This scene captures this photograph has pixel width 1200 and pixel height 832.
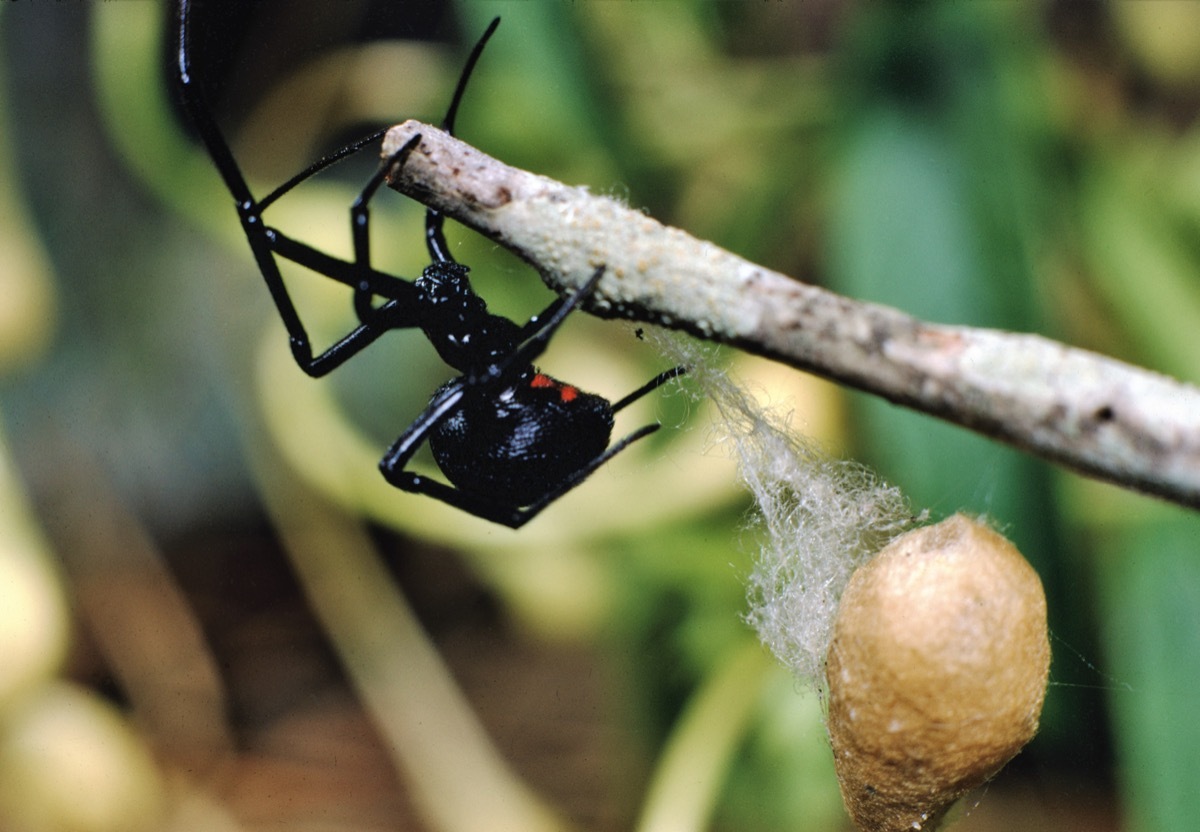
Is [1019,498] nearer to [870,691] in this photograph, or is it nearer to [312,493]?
[870,691]

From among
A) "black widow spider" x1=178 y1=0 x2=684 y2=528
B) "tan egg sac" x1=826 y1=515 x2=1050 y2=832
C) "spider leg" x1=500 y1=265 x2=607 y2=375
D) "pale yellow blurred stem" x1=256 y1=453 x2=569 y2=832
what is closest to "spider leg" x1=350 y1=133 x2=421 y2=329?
"black widow spider" x1=178 y1=0 x2=684 y2=528

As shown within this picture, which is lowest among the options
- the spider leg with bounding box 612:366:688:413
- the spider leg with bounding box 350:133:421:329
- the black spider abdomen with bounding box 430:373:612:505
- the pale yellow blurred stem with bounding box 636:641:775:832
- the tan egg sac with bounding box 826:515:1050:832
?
the pale yellow blurred stem with bounding box 636:641:775:832

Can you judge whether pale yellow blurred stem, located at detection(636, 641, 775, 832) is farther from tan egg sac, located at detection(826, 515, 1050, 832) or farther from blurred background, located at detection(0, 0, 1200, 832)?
tan egg sac, located at detection(826, 515, 1050, 832)

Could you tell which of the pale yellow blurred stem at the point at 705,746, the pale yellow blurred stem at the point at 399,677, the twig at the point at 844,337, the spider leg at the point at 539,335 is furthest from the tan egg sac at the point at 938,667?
the pale yellow blurred stem at the point at 399,677

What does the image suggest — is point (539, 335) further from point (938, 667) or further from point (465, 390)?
point (938, 667)

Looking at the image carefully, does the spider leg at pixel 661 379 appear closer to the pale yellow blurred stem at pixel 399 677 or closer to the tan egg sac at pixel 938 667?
the tan egg sac at pixel 938 667

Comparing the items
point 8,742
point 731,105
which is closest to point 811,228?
point 731,105

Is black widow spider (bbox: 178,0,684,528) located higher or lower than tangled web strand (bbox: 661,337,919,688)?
higher

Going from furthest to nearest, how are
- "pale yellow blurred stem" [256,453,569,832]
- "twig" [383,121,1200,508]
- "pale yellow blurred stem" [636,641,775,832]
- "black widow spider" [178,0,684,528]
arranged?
"pale yellow blurred stem" [256,453,569,832] → "pale yellow blurred stem" [636,641,775,832] → "black widow spider" [178,0,684,528] → "twig" [383,121,1200,508]
